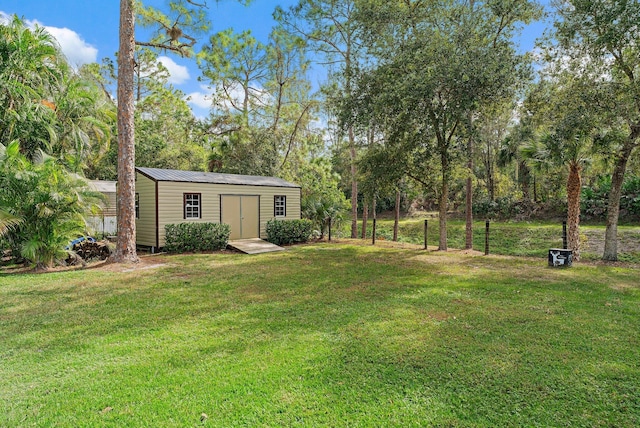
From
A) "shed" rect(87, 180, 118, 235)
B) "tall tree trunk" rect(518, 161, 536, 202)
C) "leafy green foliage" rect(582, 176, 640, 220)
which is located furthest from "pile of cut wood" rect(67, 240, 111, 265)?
"tall tree trunk" rect(518, 161, 536, 202)

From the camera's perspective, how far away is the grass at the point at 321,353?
A: 102 inches

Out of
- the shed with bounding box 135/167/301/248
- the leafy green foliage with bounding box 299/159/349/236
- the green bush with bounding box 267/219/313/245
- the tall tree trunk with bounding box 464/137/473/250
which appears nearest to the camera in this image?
the tall tree trunk with bounding box 464/137/473/250

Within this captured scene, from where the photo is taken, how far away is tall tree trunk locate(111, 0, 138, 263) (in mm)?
8953

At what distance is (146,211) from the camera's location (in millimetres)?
11531

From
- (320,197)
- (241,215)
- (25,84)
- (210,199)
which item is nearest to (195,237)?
(210,199)

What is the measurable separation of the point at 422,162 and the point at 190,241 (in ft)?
26.7

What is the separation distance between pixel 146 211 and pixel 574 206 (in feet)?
43.5

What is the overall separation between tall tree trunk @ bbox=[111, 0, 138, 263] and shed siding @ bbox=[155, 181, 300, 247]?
6.42ft

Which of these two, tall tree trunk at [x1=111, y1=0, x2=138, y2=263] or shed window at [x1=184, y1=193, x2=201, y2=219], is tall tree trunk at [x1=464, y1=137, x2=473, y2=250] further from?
tall tree trunk at [x1=111, y1=0, x2=138, y2=263]

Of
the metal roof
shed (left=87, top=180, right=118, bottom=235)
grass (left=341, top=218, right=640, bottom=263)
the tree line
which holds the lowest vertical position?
grass (left=341, top=218, right=640, bottom=263)

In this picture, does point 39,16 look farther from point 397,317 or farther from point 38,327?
point 397,317

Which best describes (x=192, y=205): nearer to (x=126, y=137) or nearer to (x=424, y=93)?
(x=126, y=137)

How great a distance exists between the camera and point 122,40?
8969mm

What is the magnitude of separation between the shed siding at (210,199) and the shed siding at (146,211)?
8.9 inches
